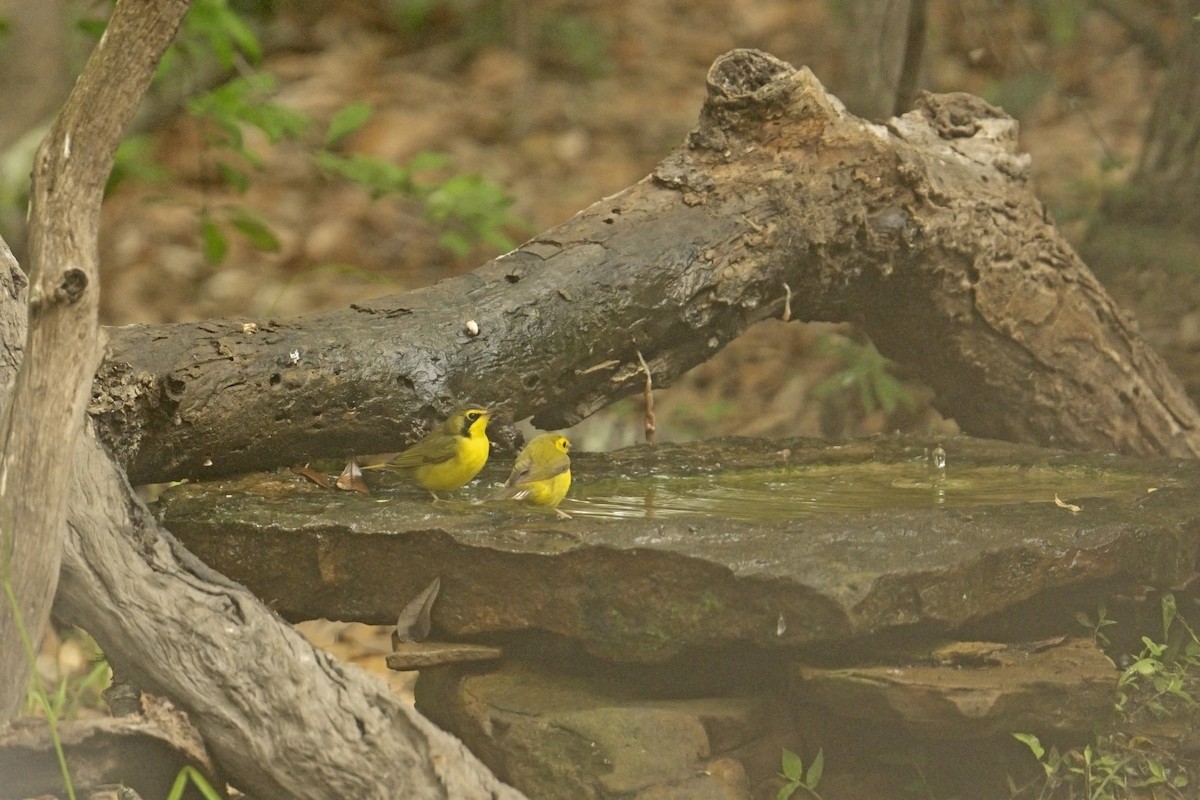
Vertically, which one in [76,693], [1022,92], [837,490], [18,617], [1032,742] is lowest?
[76,693]

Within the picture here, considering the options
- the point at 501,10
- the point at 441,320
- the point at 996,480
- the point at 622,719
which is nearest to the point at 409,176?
the point at 441,320

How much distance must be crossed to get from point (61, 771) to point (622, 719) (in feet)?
4.10

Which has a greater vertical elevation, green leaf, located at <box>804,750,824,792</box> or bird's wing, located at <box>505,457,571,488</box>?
bird's wing, located at <box>505,457,571,488</box>

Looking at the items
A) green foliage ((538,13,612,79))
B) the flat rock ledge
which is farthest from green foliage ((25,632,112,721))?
green foliage ((538,13,612,79))

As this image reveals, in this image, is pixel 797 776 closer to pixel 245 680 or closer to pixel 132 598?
pixel 245 680

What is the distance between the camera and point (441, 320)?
410cm

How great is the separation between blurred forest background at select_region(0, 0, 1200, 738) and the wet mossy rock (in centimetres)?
246

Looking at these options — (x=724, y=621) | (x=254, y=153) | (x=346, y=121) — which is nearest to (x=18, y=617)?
(x=724, y=621)

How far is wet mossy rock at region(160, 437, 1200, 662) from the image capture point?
3182 millimetres

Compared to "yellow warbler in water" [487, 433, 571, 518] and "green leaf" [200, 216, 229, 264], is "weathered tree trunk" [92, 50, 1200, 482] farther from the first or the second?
"green leaf" [200, 216, 229, 264]

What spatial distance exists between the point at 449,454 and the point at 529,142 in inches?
278

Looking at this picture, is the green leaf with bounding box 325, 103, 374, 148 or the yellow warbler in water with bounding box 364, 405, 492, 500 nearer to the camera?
the yellow warbler in water with bounding box 364, 405, 492, 500

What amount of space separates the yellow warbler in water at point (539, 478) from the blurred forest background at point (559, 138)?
2.72 metres

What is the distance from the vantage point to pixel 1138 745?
3.62 meters
